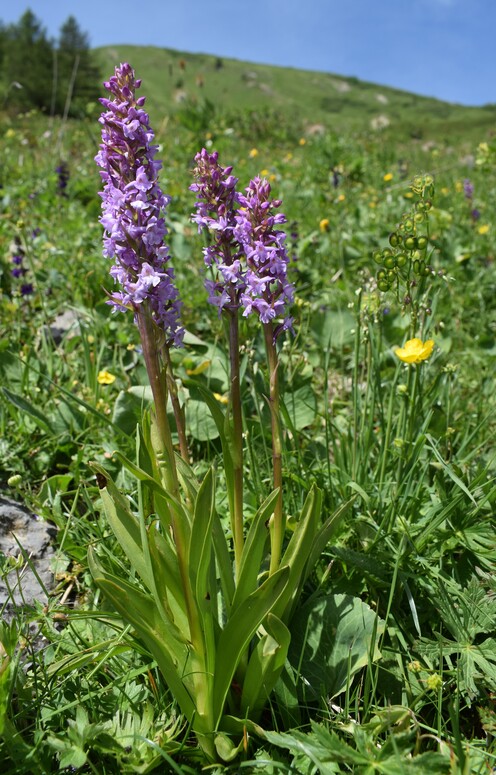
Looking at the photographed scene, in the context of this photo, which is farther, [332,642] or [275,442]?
[332,642]

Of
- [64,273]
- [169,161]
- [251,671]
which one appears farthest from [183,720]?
[169,161]

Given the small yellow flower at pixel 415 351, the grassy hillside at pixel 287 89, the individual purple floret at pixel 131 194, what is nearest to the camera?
A: the individual purple floret at pixel 131 194

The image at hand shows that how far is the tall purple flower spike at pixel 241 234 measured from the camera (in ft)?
4.64

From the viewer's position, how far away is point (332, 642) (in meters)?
1.76

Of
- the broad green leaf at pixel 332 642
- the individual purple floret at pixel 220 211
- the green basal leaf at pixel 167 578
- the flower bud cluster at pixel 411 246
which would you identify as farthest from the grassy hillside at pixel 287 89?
the green basal leaf at pixel 167 578

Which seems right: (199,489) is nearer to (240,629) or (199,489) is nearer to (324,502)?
(240,629)

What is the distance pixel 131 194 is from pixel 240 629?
1103 mm

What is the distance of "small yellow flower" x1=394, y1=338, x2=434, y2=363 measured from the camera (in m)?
1.99

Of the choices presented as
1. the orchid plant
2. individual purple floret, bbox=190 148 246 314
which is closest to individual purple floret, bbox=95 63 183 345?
the orchid plant

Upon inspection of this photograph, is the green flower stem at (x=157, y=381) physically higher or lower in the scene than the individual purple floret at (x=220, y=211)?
lower

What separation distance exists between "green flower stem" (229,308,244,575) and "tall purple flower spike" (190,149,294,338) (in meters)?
0.08

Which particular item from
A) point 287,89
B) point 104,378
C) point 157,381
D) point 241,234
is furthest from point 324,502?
point 287,89

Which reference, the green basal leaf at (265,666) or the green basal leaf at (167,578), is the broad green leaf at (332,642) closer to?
the green basal leaf at (265,666)

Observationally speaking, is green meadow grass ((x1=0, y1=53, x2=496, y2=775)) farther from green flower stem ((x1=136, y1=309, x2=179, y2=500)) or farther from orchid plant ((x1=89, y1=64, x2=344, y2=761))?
green flower stem ((x1=136, y1=309, x2=179, y2=500))
